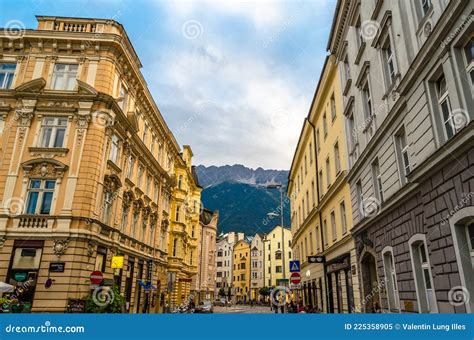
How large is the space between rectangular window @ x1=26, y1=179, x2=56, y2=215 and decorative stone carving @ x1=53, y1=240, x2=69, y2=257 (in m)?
2.19

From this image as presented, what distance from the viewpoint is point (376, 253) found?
45.7 ft

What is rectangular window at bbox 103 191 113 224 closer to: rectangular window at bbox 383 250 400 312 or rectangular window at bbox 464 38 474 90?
rectangular window at bbox 383 250 400 312

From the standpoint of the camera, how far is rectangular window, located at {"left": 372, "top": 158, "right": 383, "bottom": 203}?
→ 13.9 m

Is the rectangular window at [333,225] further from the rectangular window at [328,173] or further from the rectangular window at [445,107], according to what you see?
the rectangular window at [445,107]

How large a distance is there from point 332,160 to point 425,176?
1299cm

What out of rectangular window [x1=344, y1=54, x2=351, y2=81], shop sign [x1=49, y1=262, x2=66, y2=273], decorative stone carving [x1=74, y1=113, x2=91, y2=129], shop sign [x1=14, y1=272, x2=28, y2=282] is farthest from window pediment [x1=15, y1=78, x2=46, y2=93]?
rectangular window [x1=344, y1=54, x2=351, y2=81]

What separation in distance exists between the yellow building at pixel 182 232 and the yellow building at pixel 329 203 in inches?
601

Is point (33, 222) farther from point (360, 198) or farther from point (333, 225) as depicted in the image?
point (333, 225)

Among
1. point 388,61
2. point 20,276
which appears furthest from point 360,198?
point 20,276

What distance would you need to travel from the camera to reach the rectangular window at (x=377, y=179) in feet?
45.6

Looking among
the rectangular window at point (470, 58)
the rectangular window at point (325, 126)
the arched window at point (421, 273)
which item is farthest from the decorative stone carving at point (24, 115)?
the rectangular window at point (470, 58)

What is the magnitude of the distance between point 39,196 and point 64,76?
8.29 m

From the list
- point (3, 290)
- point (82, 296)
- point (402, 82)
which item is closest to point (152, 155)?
point (82, 296)

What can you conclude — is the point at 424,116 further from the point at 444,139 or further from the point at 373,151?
the point at 373,151
